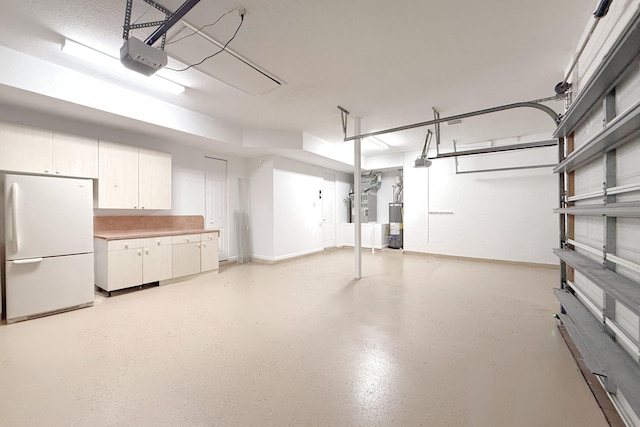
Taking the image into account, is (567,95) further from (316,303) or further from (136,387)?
(136,387)

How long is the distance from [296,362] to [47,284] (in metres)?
3.19

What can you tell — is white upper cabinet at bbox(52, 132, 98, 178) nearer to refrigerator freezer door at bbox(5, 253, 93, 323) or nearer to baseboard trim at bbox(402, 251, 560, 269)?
refrigerator freezer door at bbox(5, 253, 93, 323)

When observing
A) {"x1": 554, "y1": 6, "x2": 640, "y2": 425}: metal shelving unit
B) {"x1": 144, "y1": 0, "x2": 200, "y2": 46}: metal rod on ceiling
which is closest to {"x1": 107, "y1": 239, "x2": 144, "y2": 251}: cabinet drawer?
{"x1": 144, "y1": 0, "x2": 200, "y2": 46}: metal rod on ceiling

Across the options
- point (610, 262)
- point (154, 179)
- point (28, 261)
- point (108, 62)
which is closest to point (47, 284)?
point (28, 261)

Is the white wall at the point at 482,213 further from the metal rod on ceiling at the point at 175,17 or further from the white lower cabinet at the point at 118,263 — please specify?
the metal rod on ceiling at the point at 175,17

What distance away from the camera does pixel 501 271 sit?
5051 millimetres

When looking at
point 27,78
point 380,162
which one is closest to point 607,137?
point 27,78

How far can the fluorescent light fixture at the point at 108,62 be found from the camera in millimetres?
2481

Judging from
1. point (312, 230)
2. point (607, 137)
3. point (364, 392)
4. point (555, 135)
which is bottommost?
point (364, 392)

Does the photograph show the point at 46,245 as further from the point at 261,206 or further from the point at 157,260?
the point at 261,206

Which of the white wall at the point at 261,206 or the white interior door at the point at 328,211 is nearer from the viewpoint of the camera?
the white wall at the point at 261,206

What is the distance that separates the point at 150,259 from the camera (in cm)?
394

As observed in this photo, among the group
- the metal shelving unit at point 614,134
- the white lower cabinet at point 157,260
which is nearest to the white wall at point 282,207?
the white lower cabinet at point 157,260

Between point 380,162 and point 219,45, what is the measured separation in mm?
5849
